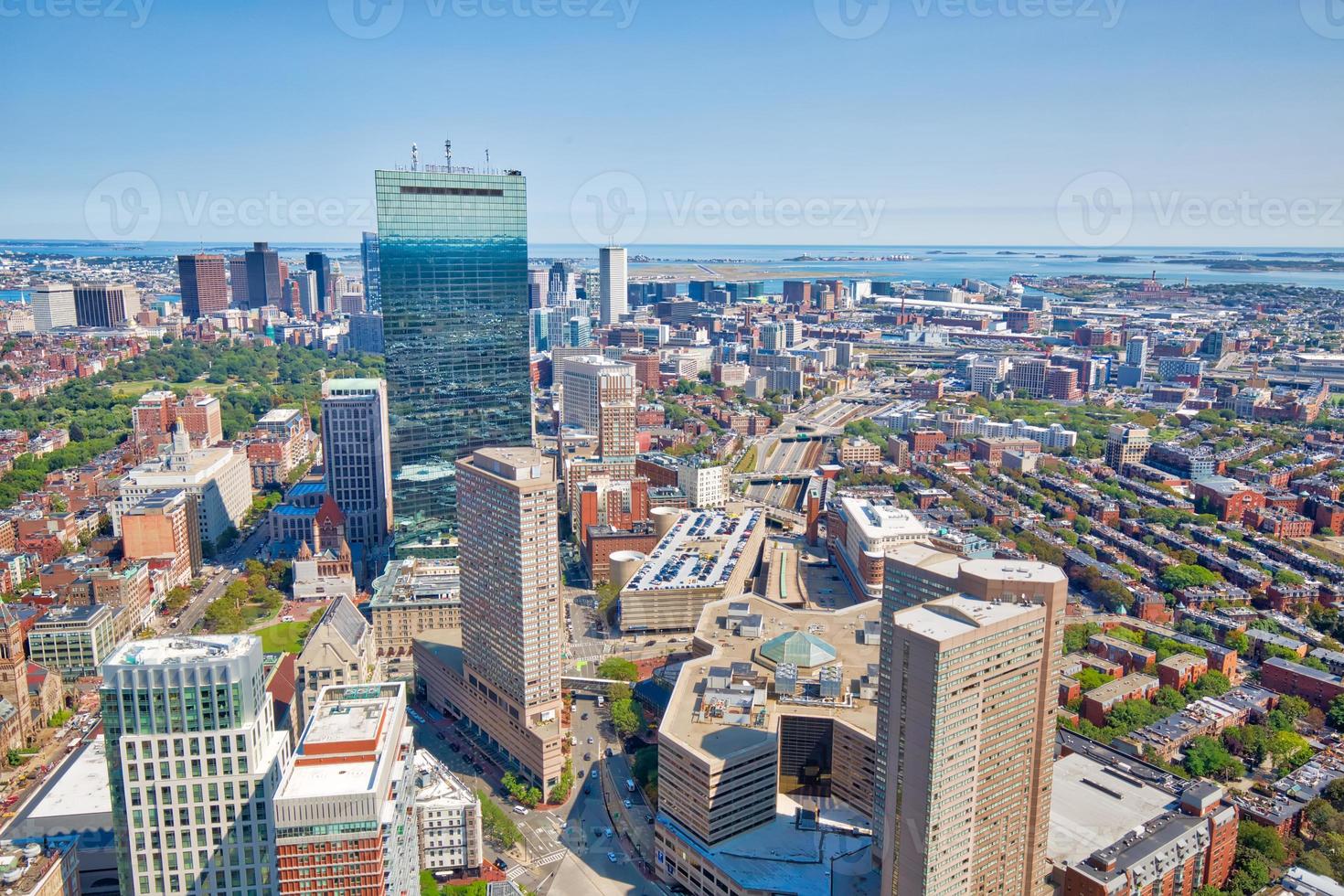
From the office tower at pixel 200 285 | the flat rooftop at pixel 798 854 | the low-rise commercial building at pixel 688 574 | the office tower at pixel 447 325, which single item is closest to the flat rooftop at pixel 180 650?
the flat rooftop at pixel 798 854

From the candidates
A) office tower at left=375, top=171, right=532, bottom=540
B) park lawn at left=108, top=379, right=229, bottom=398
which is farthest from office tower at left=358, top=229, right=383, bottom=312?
office tower at left=375, top=171, right=532, bottom=540

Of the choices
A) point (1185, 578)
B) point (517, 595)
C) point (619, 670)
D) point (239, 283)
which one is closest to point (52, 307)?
point (239, 283)


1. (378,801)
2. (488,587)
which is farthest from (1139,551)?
(378,801)

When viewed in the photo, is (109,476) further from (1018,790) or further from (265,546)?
(1018,790)

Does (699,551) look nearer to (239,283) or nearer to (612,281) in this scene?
(612,281)

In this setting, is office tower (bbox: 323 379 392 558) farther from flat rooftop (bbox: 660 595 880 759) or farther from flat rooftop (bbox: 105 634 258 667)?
flat rooftop (bbox: 105 634 258 667)

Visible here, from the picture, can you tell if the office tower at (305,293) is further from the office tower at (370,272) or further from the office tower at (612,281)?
the office tower at (612,281)
